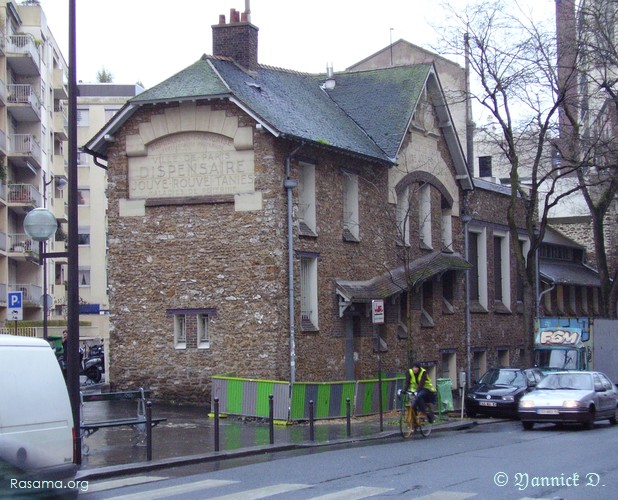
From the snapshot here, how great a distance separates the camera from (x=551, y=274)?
1799 inches

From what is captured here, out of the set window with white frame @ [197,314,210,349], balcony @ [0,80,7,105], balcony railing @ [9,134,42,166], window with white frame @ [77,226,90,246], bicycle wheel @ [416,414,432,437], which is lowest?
bicycle wheel @ [416,414,432,437]

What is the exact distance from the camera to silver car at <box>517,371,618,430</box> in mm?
22875

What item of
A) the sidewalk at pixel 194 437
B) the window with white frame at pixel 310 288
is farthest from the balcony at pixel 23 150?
the window with white frame at pixel 310 288

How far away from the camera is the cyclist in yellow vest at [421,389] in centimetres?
2133

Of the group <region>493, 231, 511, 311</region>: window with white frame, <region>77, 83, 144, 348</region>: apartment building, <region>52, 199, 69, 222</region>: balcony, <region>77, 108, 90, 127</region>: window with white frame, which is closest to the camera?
<region>493, 231, 511, 311</region>: window with white frame

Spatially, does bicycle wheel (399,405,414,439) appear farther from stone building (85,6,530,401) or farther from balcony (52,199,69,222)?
balcony (52,199,69,222)

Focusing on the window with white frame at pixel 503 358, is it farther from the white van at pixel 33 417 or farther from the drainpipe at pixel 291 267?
the white van at pixel 33 417

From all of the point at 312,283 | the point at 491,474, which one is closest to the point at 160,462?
the point at 491,474

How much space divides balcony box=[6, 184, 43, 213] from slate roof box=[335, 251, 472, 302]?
23.7 m

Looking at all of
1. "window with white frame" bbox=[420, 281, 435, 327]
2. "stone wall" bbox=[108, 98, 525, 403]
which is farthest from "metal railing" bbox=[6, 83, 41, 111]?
"window with white frame" bbox=[420, 281, 435, 327]

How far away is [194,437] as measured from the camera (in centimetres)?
2009

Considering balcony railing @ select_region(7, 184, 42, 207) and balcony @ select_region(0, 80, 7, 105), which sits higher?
balcony @ select_region(0, 80, 7, 105)

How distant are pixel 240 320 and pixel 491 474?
12.9 m

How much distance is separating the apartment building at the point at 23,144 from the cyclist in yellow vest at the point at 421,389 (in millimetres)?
28158
